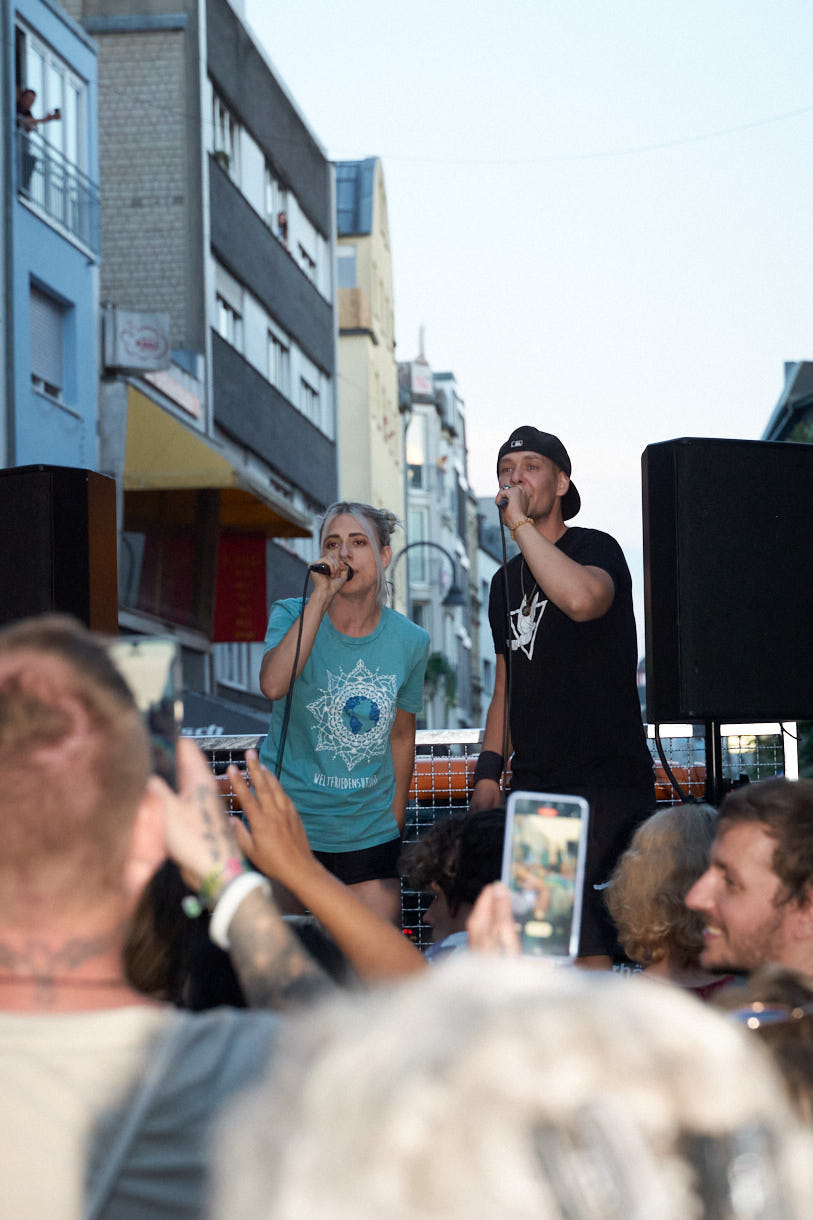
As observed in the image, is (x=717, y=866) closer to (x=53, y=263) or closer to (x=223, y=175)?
(x=53, y=263)

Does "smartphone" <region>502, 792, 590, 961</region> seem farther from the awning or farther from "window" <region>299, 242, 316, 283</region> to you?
"window" <region>299, 242, 316, 283</region>

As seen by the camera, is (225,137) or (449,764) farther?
(225,137)

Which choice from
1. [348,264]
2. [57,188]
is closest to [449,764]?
[57,188]

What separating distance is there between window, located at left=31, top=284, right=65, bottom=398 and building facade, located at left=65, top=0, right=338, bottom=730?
0.92m

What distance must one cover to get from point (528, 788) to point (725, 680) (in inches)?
37.0

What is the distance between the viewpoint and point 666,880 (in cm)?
343

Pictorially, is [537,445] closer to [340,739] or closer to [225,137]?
[340,739]

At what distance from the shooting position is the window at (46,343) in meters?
19.1

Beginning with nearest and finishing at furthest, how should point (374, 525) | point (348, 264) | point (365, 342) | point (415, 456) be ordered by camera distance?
point (374, 525), point (365, 342), point (348, 264), point (415, 456)

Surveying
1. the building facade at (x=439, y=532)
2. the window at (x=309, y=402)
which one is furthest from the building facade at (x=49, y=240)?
the building facade at (x=439, y=532)

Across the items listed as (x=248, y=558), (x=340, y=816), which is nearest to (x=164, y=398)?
(x=248, y=558)

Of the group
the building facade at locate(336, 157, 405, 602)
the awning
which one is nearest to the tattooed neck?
the awning

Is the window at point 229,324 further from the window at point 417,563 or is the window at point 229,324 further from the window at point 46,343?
the window at point 417,563

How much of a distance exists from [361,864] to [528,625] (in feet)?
3.30
